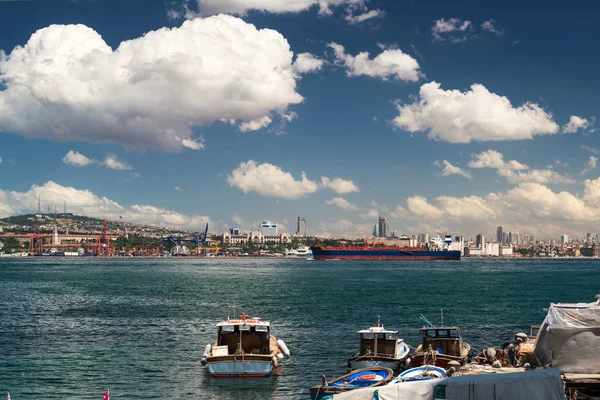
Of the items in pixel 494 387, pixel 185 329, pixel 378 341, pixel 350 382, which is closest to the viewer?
pixel 494 387

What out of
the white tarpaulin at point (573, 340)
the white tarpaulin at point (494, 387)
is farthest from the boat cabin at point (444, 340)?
the white tarpaulin at point (494, 387)

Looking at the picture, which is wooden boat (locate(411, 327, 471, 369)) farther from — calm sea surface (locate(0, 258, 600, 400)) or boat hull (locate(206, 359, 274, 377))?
boat hull (locate(206, 359, 274, 377))

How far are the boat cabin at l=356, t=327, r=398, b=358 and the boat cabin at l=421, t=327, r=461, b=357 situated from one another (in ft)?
6.63

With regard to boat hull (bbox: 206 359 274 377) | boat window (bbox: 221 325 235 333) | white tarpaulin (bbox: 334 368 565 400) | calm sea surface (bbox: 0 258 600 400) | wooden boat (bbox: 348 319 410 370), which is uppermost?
white tarpaulin (bbox: 334 368 565 400)

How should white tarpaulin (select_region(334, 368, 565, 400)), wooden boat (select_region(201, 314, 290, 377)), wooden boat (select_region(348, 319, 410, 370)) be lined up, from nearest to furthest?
white tarpaulin (select_region(334, 368, 565, 400)) < wooden boat (select_region(348, 319, 410, 370)) < wooden boat (select_region(201, 314, 290, 377))

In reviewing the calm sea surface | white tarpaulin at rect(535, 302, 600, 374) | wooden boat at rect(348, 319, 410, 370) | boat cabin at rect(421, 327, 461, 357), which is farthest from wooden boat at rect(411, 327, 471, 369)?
white tarpaulin at rect(535, 302, 600, 374)

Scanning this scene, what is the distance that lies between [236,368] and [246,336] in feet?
10.1

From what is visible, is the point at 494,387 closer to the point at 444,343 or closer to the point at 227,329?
→ the point at 444,343

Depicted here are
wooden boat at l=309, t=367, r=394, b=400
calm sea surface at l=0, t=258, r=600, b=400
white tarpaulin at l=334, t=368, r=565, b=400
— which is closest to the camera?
white tarpaulin at l=334, t=368, r=565, b=400

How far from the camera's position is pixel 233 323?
4091cm

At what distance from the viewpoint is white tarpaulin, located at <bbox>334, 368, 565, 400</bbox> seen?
20.2 metres

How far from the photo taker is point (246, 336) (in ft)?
135

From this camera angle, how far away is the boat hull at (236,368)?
38.4 meters

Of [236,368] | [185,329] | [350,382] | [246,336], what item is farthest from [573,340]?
[185,329]
